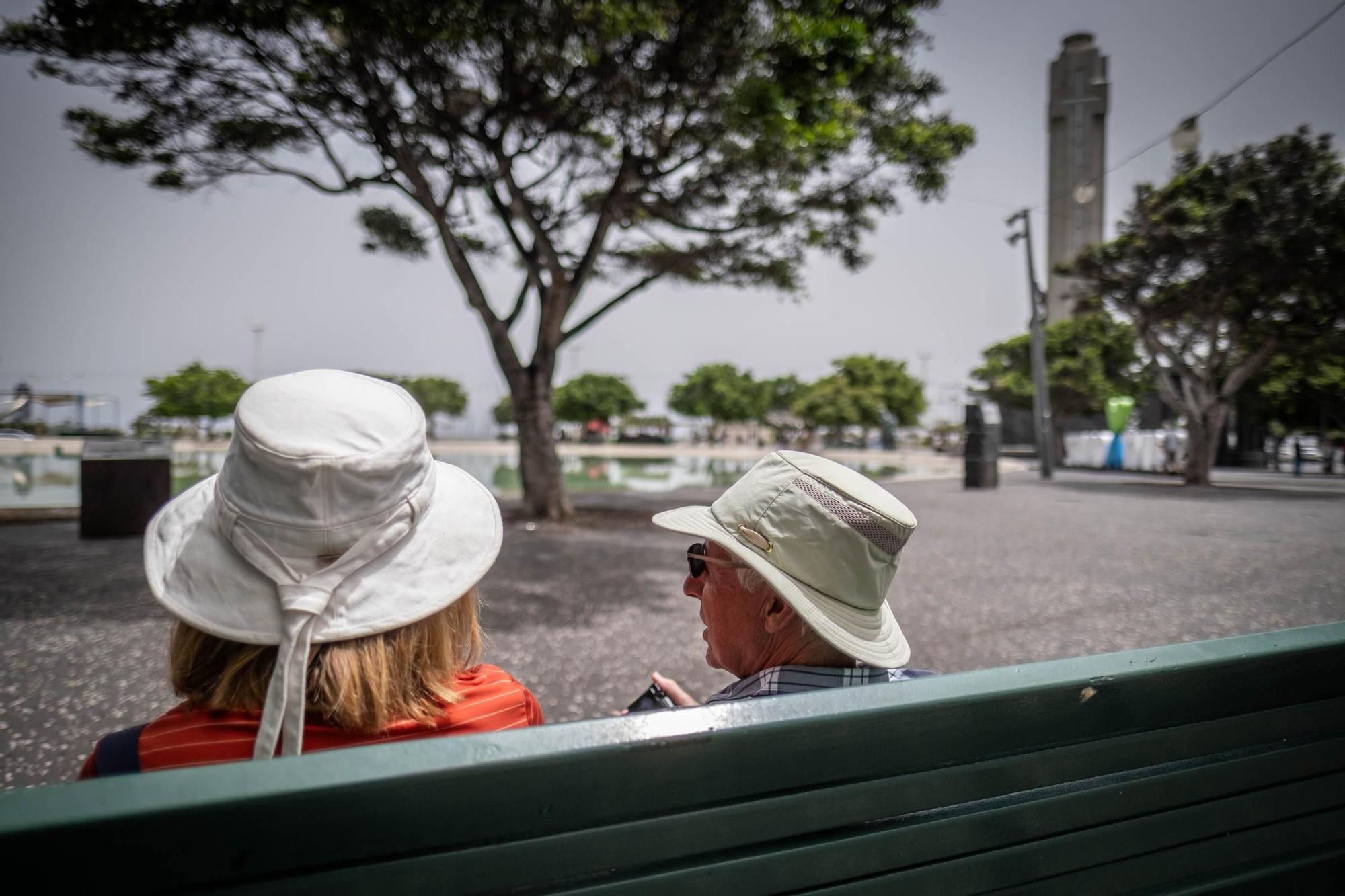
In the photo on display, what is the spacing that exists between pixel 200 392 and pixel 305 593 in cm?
4120

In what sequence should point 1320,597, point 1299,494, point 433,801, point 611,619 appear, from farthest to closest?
point 1299,494, point 1320,597, point 611,619, point 433,801

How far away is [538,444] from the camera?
1086cm

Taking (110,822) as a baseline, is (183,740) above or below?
below

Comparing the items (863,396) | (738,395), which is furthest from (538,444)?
(738,395)

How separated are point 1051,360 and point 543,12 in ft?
134

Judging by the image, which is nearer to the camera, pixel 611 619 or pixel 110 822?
pixel 110 822

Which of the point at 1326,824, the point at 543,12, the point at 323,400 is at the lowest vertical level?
the point at 1326,824

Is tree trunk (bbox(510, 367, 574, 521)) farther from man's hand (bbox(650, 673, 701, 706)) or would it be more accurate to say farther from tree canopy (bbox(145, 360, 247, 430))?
tree canopy (bbox(145, 360, 247, 430))

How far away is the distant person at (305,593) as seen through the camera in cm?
106

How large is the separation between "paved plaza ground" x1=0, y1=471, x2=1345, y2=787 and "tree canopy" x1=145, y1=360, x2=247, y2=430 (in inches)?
1113

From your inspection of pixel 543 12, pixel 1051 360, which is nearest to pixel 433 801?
pixel 543 12

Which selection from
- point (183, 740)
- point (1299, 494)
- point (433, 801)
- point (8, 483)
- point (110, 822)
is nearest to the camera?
point (110, 822)

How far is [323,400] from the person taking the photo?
1.13 m

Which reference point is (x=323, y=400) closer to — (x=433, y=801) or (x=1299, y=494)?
(x=433, y=801)
